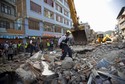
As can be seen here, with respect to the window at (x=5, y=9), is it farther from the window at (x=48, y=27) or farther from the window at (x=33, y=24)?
the window at (x=48, y=27)

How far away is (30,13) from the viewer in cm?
1855

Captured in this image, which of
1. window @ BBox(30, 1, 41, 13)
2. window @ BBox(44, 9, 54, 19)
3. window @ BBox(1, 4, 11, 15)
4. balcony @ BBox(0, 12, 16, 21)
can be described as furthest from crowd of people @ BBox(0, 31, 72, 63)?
window @ BBox(44, 9, 54, 19)

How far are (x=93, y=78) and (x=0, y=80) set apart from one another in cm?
284

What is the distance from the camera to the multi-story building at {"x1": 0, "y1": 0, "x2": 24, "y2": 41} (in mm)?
14889

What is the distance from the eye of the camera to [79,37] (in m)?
11.2

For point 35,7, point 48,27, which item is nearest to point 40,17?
point 35,7

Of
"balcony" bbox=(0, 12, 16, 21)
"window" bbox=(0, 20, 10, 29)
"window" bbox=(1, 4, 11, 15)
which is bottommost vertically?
"window" bbox=(0, 20, 10, 29)

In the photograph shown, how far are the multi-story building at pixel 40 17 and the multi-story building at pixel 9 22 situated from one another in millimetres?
734

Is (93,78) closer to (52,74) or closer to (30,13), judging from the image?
(52,74)

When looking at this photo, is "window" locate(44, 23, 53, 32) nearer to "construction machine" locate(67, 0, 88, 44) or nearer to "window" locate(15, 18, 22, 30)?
"window" locate(15, 18, 22, 30)

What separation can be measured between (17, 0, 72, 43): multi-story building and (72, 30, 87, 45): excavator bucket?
8402 millimetres

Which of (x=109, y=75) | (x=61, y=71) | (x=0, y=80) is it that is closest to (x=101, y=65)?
(x=109, y=75)

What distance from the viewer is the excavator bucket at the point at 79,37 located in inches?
431

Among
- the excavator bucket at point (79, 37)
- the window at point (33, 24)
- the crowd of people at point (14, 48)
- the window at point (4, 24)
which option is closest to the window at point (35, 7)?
the window at point (33, 24)
